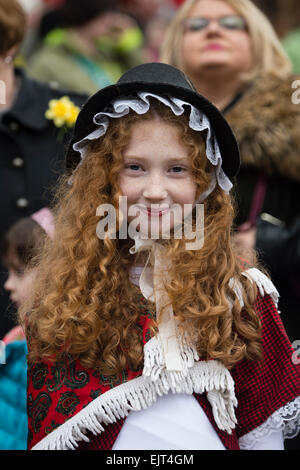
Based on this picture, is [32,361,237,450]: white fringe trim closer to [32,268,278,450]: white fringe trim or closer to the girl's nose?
[32,268,278,450]: white fringe trim

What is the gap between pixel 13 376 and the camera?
2.34m

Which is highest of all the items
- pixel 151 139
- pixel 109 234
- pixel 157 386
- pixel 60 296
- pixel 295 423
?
pixel 151 139

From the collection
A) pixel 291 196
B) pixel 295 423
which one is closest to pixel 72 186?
pixel 295 423

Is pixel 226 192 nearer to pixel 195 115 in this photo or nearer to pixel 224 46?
pixel 195 115

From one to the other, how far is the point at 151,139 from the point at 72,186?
0.33 m

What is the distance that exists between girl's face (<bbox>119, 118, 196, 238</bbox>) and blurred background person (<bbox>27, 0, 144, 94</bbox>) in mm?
2234

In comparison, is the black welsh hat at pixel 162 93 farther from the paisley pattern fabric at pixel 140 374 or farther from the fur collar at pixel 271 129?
the fur collar at pixel 271 129

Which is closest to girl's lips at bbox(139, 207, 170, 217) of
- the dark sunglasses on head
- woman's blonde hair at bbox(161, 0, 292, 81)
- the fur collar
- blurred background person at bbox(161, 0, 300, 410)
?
blurred background person at bbox(161, 0, 300, 410)

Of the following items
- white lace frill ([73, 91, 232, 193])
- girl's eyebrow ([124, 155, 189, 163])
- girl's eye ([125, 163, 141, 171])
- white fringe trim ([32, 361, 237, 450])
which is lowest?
white fringe trim ([32, 361, 237, 450])

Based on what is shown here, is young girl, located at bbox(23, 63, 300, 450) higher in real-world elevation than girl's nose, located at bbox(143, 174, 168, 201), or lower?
lower

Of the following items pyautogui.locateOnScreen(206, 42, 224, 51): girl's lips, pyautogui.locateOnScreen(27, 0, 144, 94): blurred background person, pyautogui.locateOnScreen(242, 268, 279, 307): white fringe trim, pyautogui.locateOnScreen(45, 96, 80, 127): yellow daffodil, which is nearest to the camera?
pyautogui.locateOnScreen(242, 268, 279, 307): white fringe trim

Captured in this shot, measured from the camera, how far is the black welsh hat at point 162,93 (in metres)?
2.07

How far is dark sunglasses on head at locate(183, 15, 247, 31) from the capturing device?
3502mm

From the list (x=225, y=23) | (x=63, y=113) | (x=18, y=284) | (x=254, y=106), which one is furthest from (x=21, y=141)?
(x=225, y=23)
